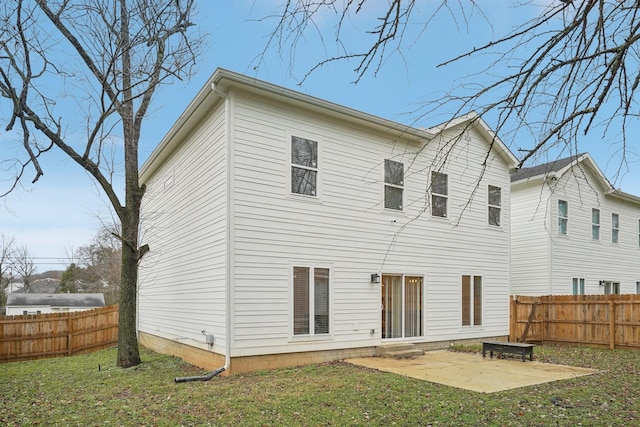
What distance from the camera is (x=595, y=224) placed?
1983 cm

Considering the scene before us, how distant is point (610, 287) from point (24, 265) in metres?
48.3

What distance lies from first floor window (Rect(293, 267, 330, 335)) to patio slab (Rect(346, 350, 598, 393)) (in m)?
1.14

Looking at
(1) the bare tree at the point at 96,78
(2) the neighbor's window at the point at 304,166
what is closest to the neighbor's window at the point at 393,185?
(2) the neighbor's window at the point at 304,166

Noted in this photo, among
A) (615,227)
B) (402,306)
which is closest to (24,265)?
(402,306)

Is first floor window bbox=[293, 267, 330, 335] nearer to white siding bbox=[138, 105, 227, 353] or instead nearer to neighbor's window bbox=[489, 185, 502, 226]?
white siding bbox=[138, 105, 227, 353]

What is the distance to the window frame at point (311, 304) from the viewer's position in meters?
9.97

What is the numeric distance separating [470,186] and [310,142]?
218 inches

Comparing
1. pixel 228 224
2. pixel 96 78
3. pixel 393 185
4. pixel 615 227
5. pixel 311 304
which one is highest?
pixel 96 78

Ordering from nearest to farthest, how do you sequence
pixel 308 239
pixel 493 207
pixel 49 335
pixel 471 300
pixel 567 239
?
pixel 308 239 < pixel 471 300 < pixel 49 335 < pixel 493 207 < pixel 567 239

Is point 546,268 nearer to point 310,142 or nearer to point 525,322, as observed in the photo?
point 525,322

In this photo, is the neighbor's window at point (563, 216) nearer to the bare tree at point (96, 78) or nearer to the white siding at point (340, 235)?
the white siding at point (340, 235)

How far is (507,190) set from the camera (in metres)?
14.9

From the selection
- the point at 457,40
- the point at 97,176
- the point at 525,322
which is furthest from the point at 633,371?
the point at 97,176

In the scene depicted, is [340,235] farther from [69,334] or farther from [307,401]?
[69,334]
